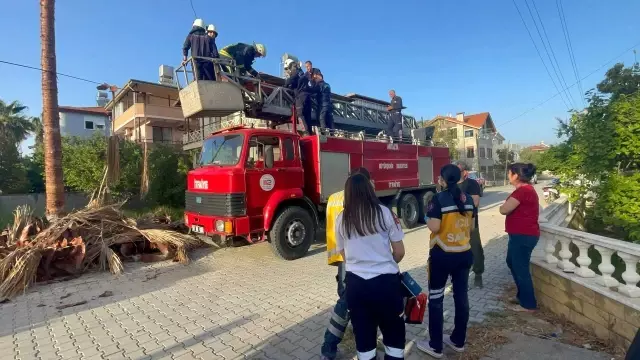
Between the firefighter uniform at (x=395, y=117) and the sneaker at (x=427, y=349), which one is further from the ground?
the firefighter uniform at (x=395, y=117)

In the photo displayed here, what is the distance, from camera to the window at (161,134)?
78.3ft

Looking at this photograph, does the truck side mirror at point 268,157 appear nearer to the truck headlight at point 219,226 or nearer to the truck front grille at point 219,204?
the truck front grille at point 219,204

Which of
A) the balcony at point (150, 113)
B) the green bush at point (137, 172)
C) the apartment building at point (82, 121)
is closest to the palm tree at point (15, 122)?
the apartment building at point (82, 121)

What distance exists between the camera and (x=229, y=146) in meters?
6.08

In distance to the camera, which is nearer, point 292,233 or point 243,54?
point 292,233

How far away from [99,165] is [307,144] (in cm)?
1041

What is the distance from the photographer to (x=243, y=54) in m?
7.33

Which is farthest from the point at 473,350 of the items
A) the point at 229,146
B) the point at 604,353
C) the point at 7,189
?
the point at 7,189

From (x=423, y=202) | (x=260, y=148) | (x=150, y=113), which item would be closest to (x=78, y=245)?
(x=260, y=148)

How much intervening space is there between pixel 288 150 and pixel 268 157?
1.72 ft

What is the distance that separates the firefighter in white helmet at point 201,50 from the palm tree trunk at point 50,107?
8.17 feet

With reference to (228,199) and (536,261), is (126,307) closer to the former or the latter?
(228,199)

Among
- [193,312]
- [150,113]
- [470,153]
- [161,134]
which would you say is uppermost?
[150,113]

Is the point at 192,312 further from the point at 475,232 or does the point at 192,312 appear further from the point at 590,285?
the point at 590,285
